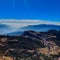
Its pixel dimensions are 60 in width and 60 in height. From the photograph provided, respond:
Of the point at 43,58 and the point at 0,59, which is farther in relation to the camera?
the point at 43,58

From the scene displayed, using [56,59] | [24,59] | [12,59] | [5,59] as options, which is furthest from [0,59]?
[56,59]

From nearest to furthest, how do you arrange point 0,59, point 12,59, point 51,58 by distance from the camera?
point 0,59, point 12,59, point 51,58

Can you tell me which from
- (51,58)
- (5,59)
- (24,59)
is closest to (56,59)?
(51,58)

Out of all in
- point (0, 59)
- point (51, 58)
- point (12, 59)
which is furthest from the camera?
point (51, 58)

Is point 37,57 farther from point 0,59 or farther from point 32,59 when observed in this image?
point 0,59

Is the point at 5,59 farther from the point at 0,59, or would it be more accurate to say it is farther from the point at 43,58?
the point at 43,58

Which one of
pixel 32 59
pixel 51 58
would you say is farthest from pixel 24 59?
pixel 51 58

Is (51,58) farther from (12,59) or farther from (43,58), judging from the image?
(12,59)

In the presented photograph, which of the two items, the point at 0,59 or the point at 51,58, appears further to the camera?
the point at 51,58
